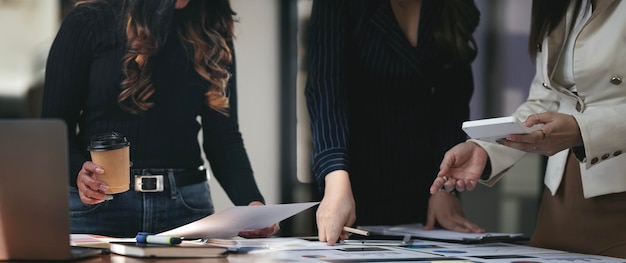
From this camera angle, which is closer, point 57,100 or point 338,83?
point 338,83

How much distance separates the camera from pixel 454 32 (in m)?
2.30

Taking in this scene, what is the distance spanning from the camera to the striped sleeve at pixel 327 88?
1.95 meters

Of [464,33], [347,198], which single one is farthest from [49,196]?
[464,33]

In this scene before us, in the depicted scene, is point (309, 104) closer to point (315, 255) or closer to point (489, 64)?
point (315, 255)

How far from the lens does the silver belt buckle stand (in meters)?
2.13

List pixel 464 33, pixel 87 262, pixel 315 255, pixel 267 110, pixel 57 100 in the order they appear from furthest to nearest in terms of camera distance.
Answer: pixel 267 110
pixel 464 33
pixel 57 100
pixel 315 255
pixel 87 262

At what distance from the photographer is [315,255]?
1.41 m

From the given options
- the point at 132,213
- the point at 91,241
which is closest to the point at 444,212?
the point at 132,213

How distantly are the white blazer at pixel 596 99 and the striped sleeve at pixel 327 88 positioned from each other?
380mm

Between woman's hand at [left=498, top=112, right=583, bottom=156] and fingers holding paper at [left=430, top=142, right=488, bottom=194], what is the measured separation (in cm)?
19

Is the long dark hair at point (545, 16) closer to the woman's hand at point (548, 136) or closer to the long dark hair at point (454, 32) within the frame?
the woman's hand at point (548, 136)

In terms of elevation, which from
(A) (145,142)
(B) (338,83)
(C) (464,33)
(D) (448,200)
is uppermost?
(C) (464,33)

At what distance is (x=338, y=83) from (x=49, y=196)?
3.35 feet

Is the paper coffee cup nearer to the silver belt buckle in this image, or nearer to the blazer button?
the silver belt buckle
